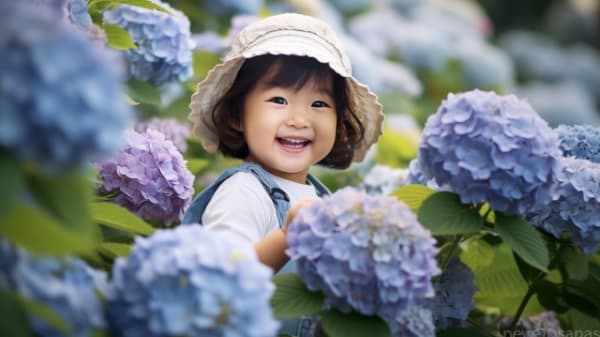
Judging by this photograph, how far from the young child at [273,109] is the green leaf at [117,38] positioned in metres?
0.18

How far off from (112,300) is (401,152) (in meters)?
2.30

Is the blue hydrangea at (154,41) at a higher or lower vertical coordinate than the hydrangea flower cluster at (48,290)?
higher

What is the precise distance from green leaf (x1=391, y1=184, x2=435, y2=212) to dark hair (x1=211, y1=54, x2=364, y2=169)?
283mm

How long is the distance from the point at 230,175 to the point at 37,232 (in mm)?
832

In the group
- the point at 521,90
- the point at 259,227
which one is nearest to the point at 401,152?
the point at 259,227

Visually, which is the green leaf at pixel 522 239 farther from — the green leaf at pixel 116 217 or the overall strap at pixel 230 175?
the green leaf at pixel 116 217

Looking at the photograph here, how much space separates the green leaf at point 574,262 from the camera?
1948 millimetres

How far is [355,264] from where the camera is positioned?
4.82 ft

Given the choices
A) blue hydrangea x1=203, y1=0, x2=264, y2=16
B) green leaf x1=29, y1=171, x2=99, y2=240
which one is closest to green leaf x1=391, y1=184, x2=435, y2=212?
green leaf x1=29, y1=171, x2=99, y2=240

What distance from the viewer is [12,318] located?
1110 mm

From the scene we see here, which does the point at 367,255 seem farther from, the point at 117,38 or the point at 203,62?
the point at 203,62

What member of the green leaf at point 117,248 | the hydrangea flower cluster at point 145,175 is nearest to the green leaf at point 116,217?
the green leaf at point 117,248

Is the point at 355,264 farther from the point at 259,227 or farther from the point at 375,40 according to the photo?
the point at 375,40

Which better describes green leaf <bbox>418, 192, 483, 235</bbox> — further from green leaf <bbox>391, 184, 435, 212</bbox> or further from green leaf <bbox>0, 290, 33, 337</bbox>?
green leaf <bbox>0, 290, 33, 337</bbox>
